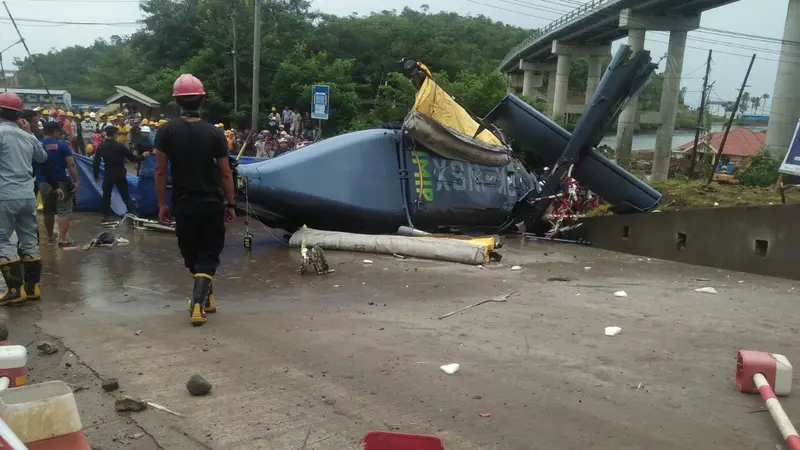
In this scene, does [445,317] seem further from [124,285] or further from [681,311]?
[124,285]

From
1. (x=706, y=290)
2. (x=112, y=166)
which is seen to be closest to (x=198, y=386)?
(x=706, y=290)

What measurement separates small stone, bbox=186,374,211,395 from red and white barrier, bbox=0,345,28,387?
69 centimetres

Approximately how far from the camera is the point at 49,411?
2.12m

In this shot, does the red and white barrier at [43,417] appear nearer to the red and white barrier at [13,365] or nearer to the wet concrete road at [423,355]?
the wet concrete road at [423,355]

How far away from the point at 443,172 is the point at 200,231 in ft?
16.4

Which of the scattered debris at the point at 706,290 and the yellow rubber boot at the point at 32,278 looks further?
the scattered debris at the point at 706,290

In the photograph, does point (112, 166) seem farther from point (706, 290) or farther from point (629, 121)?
point (629, 121)

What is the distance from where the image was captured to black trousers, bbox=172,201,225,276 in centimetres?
442

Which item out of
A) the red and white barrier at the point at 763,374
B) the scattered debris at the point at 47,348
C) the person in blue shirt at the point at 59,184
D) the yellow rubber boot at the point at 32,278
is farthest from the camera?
the person in blue shirt at the point at 59,184

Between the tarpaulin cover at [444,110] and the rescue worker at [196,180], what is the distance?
15.1 ft

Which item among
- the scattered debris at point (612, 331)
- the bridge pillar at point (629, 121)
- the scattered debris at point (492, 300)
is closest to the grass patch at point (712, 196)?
the scattered debris at point (492, 300)

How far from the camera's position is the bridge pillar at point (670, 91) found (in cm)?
3097

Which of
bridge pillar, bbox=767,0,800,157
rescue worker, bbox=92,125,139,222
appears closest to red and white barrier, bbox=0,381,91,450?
rescue worker, bbox=92,125,139,222

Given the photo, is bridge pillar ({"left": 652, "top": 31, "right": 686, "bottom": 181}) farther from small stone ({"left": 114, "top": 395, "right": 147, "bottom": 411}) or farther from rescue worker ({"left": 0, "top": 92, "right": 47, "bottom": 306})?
small stone ({"left": 114, "top": 395, "right": 147, "bottom": 411})
